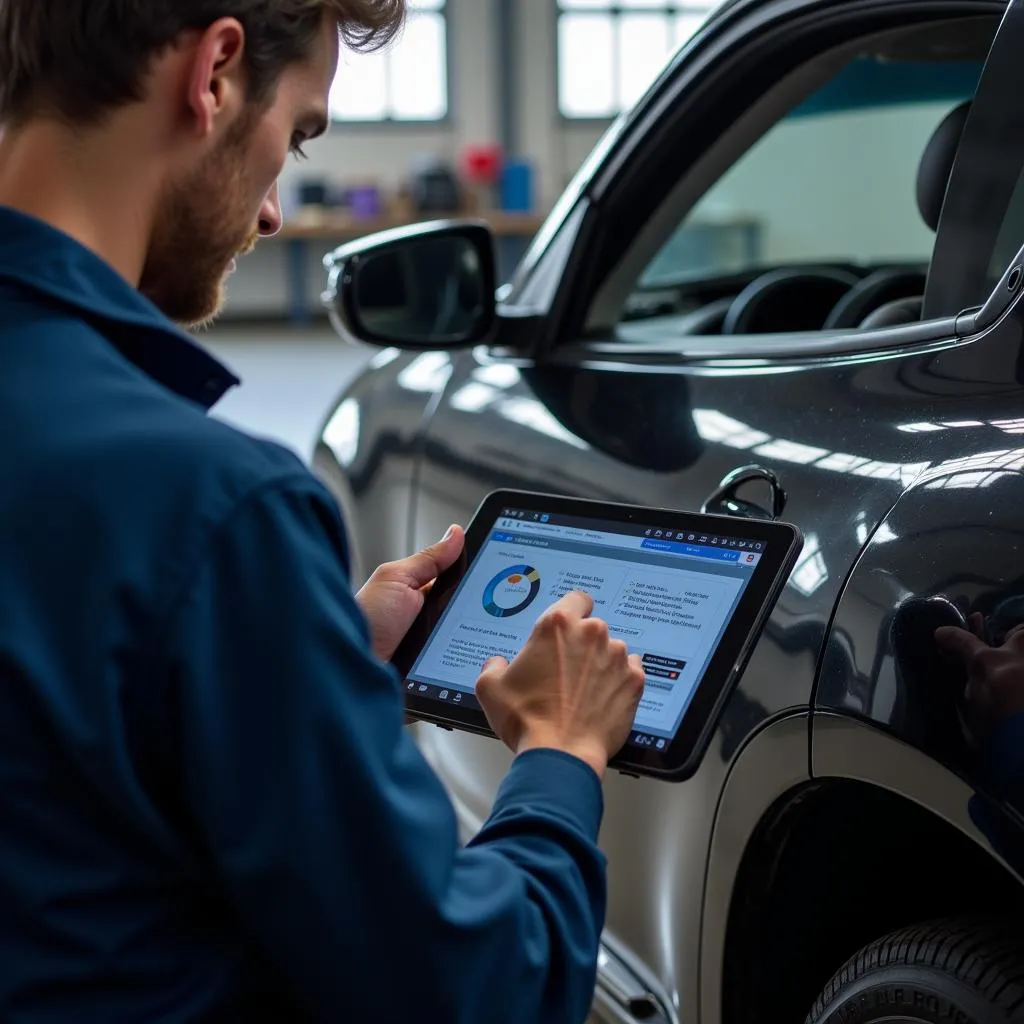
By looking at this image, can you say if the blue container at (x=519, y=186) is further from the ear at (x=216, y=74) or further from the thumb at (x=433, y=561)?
the ear at (x=216, y=74)

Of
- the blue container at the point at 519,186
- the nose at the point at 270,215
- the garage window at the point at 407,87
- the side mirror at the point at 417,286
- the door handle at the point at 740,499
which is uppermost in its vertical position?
the garage window at the point at 407,87

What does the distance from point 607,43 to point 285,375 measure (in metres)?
6.79

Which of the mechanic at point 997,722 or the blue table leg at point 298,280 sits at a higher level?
the mechanic at point 997,722

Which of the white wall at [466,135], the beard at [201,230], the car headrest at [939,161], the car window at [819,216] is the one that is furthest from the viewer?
the white wall at [466,135]

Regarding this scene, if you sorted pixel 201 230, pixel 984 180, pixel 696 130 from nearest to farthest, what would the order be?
pixel 201 230
pixel 984 180
pixel 696 130

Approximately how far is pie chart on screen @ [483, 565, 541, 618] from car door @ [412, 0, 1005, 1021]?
24 cm

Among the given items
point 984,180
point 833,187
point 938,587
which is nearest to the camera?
point 938,587

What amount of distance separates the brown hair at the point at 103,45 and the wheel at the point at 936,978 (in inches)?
38.0

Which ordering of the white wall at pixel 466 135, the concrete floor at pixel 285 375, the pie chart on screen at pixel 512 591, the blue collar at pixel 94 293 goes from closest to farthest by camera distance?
the blue collar at pixel 94 293 < the pie chart on screen at pixel 512 591 < the concrete floor at pixel 285 375 < the white wall at pixel 466 135

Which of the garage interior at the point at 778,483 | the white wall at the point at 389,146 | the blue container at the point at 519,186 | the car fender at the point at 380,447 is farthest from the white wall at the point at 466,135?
the garage interior at the point at 778,483

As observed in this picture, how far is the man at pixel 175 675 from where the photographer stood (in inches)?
37.4

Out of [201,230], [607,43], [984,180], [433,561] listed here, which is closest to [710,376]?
[984,180]

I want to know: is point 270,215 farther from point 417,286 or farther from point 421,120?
point 421,120

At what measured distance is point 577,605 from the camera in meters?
1.39
